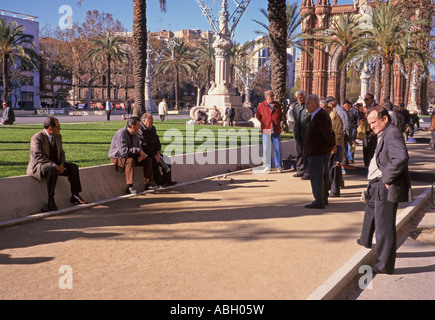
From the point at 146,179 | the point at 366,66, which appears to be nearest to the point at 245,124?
the point at 366,66

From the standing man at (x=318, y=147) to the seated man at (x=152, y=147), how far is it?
312cm

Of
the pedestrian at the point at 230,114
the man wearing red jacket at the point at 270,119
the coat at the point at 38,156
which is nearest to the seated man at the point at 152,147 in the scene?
the coat at the point at 38,156

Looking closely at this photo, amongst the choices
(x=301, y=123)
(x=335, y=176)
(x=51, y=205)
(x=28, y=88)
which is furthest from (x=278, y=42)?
Answer: (x=28, y=88)

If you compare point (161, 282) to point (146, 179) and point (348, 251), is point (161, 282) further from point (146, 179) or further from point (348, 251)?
point (146, 179)

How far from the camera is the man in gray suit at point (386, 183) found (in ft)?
15.7

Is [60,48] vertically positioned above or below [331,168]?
above

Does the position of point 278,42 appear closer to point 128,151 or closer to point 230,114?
point 230,114

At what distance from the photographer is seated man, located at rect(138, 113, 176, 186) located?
9.54m

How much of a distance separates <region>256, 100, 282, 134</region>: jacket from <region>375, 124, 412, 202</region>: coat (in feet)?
22.6

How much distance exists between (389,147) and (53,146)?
5.01m

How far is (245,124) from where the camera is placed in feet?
93.9

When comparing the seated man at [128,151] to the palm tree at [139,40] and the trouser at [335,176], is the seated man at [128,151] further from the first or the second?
the palm tree at [139,40]

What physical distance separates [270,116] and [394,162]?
23.7 ft

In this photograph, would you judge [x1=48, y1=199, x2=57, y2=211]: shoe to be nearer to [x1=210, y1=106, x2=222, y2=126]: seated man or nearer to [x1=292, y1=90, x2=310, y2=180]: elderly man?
[x1=292, y1=90, x2=310, y2=180]: elderly man
